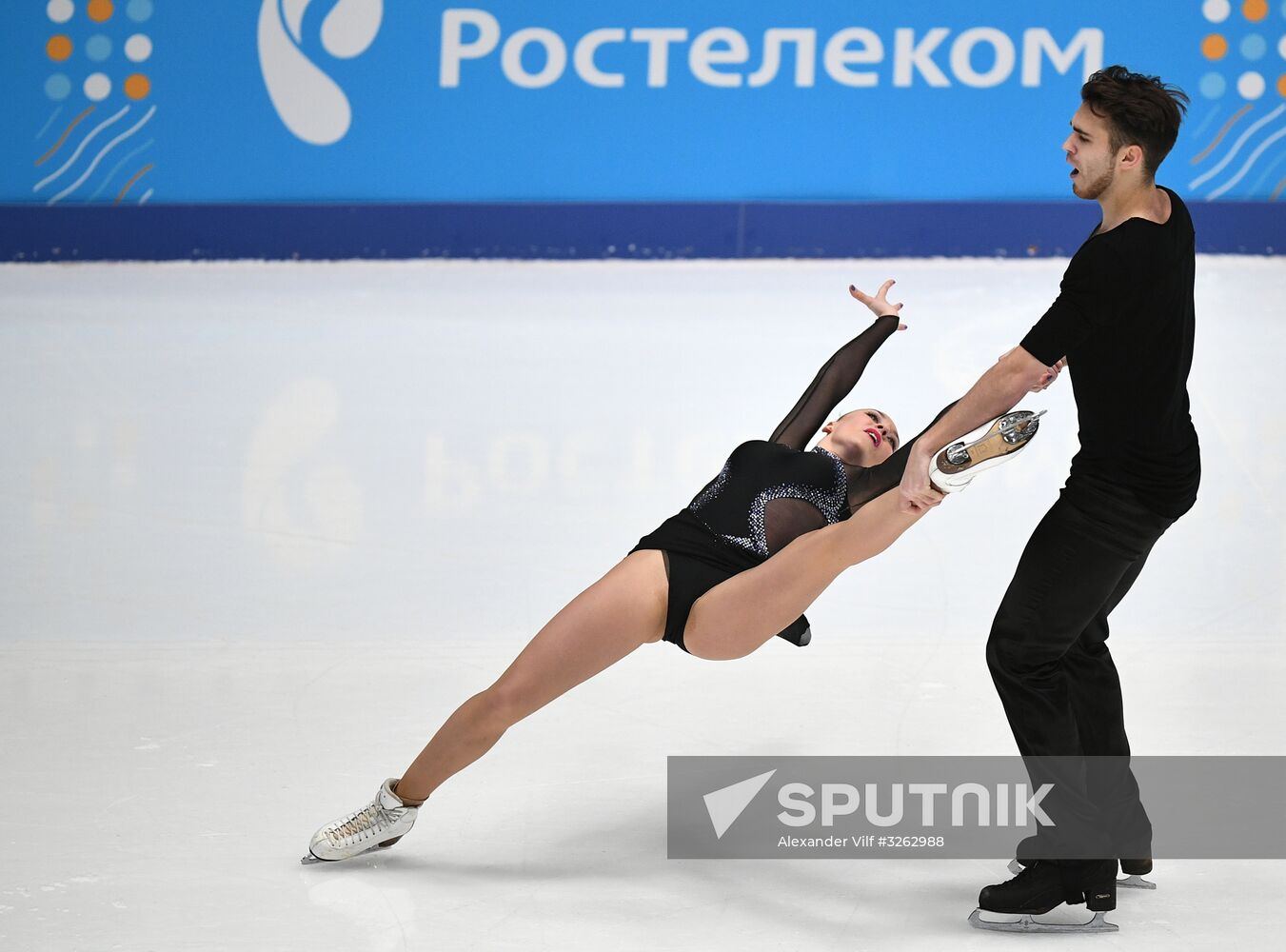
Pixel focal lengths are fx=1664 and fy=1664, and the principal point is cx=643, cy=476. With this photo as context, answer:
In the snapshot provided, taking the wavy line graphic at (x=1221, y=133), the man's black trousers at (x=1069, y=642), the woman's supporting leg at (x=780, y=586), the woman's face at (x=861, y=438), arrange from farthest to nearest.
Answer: the wavy line graphic at (x=1221, y=133), the woman's face at (x=861, y=438), the woman's supporting leg at (x=780, y=586), the man's black trousers at (x=1069, y=642)

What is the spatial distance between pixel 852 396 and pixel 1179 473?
13.3 ft

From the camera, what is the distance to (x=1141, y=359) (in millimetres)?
2721

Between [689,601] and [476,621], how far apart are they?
4.62 ft

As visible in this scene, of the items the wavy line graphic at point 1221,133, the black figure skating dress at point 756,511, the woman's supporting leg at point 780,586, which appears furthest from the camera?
the wavy line graphic at point 1221,133

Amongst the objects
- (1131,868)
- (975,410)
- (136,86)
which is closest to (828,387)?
(975,410)

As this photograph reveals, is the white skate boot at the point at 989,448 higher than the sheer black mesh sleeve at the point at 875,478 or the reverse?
higher

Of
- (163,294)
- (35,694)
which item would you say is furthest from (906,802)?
(163,294)

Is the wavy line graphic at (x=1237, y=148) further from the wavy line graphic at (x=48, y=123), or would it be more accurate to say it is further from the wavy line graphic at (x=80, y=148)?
the wavy line graphic at (x=48, y=123)

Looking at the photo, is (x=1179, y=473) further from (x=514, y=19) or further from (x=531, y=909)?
(x=514, y=19)

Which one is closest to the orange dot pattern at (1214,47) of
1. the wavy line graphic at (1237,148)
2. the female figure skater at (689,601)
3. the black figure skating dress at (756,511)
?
the wavy line graphic at (1237,148)

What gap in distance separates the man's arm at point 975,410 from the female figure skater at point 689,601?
0.07 m

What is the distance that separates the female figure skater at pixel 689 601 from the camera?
9.79 ft

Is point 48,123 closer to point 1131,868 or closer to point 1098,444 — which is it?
point 1098,444

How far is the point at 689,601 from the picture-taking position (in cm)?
308
